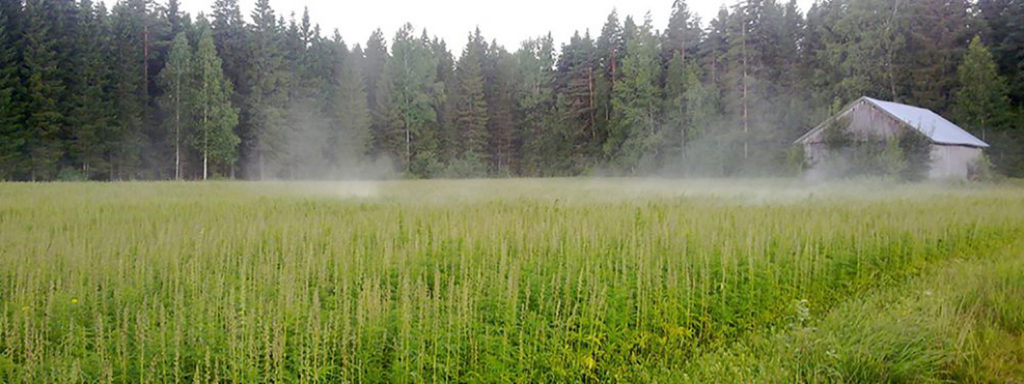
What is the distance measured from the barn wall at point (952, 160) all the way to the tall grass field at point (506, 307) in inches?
900

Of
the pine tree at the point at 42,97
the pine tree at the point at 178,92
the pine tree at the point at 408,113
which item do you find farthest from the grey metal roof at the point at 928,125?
the pine tree at the point at 42,97

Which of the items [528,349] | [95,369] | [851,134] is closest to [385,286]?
[528,349]

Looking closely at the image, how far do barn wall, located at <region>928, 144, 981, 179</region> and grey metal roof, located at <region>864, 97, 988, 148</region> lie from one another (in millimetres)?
363

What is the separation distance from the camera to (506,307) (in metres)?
5.35

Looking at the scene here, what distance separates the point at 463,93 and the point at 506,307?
61379 millimetres

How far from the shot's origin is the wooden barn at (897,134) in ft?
96.1

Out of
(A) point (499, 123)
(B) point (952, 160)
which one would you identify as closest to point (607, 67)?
(A) point (499, 123)

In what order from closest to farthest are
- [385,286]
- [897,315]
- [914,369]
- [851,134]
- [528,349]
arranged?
[914,369] → [528,349] → [897,315] → [385,286] → [851,134]

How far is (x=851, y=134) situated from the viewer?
30.8 meters

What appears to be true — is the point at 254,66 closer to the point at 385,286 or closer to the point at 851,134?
the point at 851,134

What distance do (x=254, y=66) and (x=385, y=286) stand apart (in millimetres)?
49749

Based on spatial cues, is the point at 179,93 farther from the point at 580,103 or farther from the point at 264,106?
the point at 580,103

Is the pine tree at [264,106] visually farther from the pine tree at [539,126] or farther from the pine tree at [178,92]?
the pine tree at [539,126]

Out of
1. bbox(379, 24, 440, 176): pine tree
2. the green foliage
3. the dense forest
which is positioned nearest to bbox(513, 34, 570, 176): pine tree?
the dense forest
